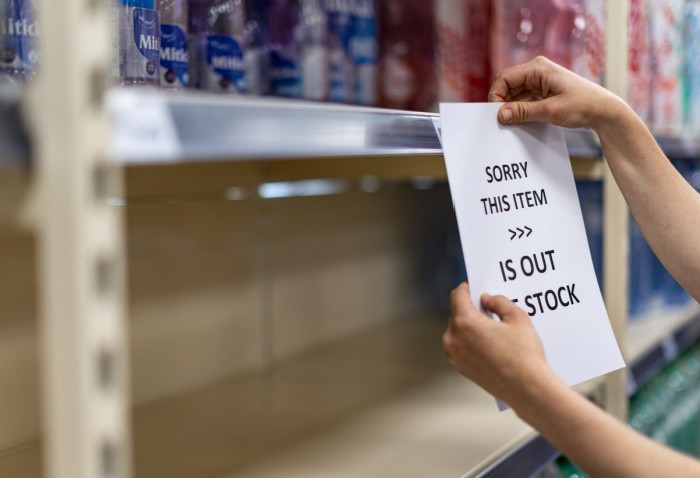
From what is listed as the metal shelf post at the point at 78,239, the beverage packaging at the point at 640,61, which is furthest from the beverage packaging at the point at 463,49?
the metal shelf post at the point at 78,239

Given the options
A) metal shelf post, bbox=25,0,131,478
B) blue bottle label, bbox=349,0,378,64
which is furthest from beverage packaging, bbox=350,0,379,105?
metal shelf post, bbox=25,0,131,478

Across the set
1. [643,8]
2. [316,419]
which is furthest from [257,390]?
[643,8]

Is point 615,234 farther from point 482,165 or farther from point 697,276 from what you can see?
point 482,165

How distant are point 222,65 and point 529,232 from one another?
0.42 metres

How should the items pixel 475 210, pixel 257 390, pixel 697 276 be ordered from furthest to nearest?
pixel 257 390 → pixel 697 276 → pixel 475 210

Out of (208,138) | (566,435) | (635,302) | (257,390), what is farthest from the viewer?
(635,302)

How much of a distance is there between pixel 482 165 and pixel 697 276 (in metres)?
0.50

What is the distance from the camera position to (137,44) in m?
0.88

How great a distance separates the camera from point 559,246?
0.95 metres

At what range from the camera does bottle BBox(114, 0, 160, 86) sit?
2.89ft

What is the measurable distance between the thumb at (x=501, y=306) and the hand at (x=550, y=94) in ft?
0.79

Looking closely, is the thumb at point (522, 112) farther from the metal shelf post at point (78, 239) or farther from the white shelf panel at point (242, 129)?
the metal shelf post at point (78, 239)

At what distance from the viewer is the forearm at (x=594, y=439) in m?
0.73

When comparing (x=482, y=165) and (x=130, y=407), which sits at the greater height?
(x=482, y=165)
